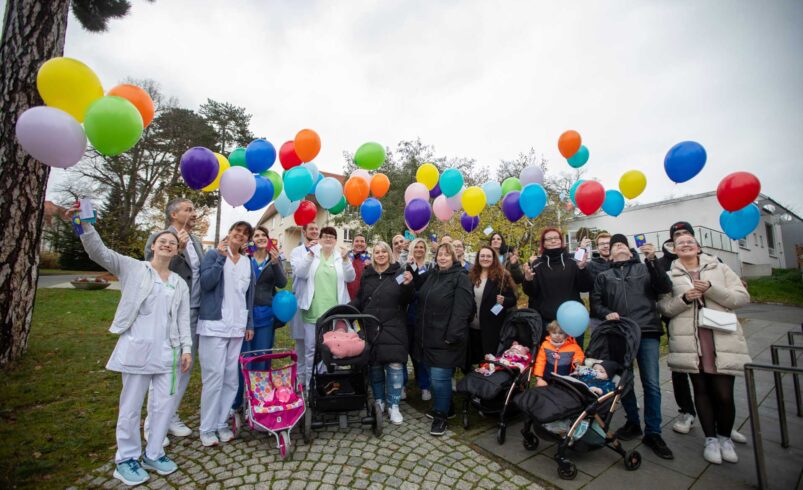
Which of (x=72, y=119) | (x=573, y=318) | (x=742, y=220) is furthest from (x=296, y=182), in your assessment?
(x=742, y=220)

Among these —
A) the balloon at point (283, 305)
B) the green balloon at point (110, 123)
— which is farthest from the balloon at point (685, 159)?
the green balloon at point (110, 123)

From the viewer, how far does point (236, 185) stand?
408 cm

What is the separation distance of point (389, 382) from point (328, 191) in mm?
2898

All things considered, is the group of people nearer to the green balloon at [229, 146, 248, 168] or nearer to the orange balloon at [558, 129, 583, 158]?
the green balloon at [229, 146, 248, 168]

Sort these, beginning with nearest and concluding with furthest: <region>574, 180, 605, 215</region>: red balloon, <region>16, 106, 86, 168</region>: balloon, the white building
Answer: <region>16, 106, 86, 168</region>: balloon
<region>574, 180, 605, 215</region>: red balloon
the white building

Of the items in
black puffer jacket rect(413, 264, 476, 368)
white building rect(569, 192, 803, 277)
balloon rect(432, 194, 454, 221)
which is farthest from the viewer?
white building rect(569, 192, 803, 277)

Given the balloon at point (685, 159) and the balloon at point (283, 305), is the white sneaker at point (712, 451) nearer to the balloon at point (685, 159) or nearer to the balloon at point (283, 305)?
the balloon at point (685, 159)

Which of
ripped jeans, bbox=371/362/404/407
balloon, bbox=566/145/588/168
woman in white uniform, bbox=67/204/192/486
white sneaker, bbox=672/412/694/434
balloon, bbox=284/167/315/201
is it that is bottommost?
white sneaker, bbox=672/412/694/434

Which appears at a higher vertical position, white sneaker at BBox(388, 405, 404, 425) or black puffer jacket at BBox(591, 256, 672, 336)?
black puffer jacket at BBox(591, 256, 672, 336)

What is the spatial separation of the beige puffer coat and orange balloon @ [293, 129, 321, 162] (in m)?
4.51

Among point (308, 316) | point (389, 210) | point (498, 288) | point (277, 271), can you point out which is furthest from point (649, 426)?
point (389, 210)

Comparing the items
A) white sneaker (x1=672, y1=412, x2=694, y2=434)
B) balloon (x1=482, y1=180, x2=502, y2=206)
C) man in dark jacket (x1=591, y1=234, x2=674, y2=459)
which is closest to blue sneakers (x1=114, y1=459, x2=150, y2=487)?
man in dark jacket (x1=591, y1=234, x2=674, y2=459)

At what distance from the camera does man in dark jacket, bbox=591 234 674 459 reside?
3.30 m

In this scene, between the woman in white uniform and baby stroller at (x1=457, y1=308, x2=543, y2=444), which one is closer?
the woman in white uniform
